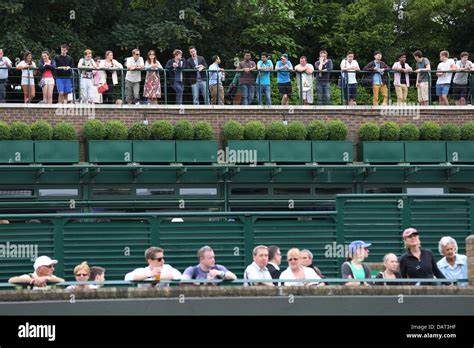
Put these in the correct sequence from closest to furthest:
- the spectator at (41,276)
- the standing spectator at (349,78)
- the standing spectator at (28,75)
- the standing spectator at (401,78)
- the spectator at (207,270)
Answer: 1. the spectator at (41,276)
2. the spectator at (207,270)
3. the standing spectator at (28,75)
4. the standing spectator at (349,78)
5. the standing spectator at (401,78)

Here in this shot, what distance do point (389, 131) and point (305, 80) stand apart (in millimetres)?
2458

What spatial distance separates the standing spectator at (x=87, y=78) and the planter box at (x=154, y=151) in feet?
5.88

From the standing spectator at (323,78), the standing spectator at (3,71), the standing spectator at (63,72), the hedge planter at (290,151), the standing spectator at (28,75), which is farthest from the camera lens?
the standing spectator at (323,78)

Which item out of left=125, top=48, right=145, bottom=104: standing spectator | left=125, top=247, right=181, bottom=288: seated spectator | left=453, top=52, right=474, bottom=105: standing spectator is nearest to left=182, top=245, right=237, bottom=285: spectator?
left=125, top=247, right=181, bottom=288: seated spectator

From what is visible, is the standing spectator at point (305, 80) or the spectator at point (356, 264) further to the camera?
the standing spectator at point (305, 80)

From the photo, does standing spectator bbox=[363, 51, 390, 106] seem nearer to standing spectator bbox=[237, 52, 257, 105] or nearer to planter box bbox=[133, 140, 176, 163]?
standing spectator bbox=[237, 52, 257, 105]

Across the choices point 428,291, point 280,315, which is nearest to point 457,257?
point 428,291

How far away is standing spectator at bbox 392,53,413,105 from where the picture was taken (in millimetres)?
32938

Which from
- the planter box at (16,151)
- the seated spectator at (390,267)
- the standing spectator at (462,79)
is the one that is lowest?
the seated spectator at (390,267)

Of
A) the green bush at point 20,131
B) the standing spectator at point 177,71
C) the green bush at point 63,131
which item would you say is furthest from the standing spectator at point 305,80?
the green bush at point 20,131

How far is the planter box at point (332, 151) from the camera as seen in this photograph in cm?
3186

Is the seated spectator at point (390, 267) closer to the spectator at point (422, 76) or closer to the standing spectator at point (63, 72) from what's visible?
the standing spectator at point (63, 72)

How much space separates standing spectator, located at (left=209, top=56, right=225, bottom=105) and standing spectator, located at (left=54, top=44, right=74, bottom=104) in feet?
11.2
